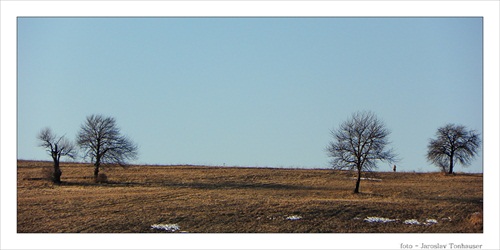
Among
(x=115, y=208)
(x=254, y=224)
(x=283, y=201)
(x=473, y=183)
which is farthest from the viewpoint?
(x=473, y=183)

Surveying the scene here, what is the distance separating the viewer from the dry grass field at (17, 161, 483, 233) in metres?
39.6

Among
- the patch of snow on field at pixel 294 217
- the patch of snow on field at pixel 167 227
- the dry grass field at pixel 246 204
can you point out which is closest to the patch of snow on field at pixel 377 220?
the dry grass field at pixel 246 204

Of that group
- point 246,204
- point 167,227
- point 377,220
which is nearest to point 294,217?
point 246,204

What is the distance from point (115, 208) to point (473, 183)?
3713 cm

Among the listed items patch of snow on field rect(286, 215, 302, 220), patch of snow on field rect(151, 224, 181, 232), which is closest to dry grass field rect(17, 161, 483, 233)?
patch of snow on field rect(286, 215, 302, 220)

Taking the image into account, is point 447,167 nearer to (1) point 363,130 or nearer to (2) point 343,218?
(1) point 363,130

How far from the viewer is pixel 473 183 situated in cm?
6438

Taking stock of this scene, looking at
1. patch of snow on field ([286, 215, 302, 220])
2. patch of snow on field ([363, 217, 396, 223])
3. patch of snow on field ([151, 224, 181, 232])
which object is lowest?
patch of snow on field ([151, 224, 181, 232])

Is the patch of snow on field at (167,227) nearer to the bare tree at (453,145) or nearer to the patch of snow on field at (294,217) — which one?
the patch of snow on field at (294,217)

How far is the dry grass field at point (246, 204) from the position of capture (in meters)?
39.6

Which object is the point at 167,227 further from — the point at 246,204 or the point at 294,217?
the point at 294,217

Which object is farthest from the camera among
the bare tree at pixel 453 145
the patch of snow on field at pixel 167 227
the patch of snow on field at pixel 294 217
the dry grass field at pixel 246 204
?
the bare tree at pixel 453 145

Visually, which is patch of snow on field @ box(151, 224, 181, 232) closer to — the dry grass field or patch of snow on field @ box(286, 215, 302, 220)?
the dry grass field

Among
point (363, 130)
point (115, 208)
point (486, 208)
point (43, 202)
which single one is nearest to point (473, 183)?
point (363, 130)
